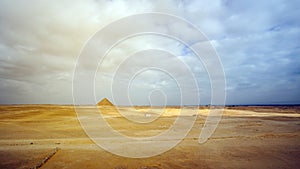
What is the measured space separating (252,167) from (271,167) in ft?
2.55

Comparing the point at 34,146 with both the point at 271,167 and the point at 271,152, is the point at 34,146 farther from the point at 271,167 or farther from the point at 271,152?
the point at 271,152

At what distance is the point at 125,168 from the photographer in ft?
25.8

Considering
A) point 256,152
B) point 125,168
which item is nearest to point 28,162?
point 125,168

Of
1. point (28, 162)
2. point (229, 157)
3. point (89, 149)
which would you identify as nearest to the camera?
point (28, 162)

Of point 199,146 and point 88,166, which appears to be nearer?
point 88,166

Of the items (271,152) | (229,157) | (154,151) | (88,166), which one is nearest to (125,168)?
(88,166)

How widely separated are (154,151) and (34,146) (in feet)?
24.2

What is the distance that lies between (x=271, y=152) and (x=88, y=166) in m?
9.29

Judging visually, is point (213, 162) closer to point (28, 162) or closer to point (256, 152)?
point (256, 152)

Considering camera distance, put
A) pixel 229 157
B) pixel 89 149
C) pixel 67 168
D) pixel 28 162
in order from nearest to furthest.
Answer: pixel 67 168 < pixel 28 162 < pixel 229 157 < pixel 89 149

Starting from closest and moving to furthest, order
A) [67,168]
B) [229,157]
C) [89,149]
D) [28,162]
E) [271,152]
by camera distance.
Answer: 1. [67,168]
2. [28,162]
3. [229,157]
4. [271,152]
5. [89,149]

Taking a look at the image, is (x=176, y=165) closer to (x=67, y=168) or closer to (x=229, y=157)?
(x=229, y=157)

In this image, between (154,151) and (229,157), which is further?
(154,151)

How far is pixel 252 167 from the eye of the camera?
796 cm
